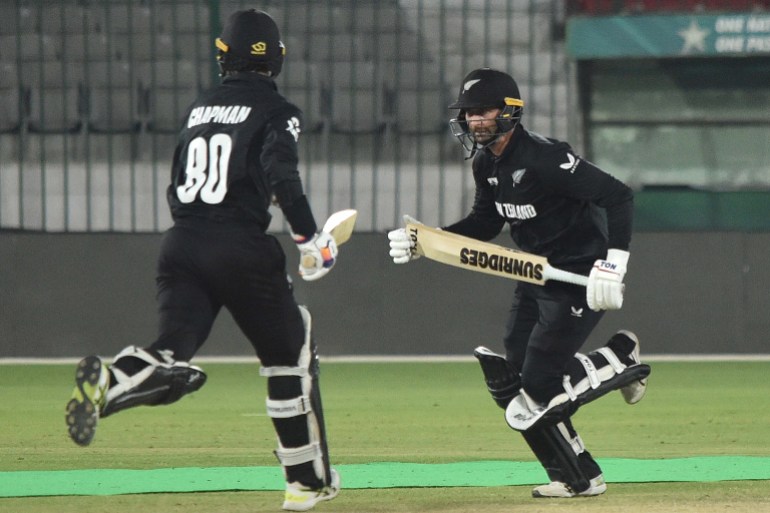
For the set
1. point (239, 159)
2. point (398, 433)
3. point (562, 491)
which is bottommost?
point (398, 433)

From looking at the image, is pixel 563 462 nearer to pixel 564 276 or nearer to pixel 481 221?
pixel 564 276

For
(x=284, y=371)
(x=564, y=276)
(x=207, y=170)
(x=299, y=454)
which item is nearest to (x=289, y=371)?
(x=284, y=371)

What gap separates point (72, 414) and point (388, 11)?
29.6ft

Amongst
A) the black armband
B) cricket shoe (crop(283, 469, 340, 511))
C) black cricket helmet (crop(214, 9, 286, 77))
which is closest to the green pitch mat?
cricket shoe (crop(283, 469, 340, 511))

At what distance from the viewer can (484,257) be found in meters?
6.84

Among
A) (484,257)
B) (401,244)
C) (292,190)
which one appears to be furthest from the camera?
(401,244)

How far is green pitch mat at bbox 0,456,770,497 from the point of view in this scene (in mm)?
6801

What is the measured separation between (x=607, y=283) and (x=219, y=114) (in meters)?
1.75

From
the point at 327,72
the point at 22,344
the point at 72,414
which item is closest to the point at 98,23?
the point at 327,72

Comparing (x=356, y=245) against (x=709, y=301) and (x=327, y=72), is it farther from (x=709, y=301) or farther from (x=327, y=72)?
(x=709, y=301)

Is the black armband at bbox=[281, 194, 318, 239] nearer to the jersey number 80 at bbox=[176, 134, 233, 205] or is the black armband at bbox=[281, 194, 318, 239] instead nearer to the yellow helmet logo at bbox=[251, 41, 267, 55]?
the jersey number 80 at bbox=[176, 134, 233, 205]

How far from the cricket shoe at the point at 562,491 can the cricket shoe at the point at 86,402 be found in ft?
6.72

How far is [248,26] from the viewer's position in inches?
243

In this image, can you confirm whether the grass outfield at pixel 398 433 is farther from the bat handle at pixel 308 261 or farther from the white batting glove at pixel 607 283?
the bat handle at pixel 308 261
